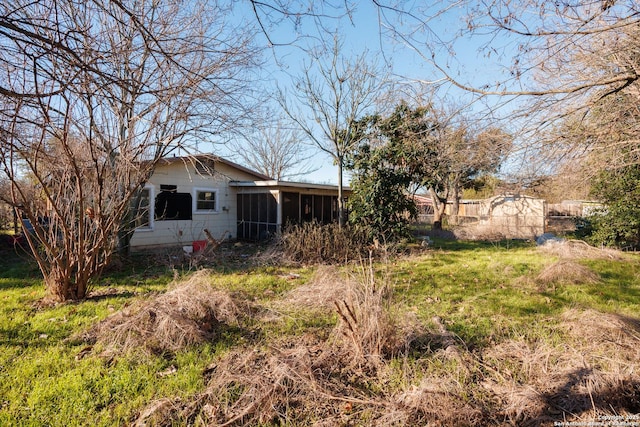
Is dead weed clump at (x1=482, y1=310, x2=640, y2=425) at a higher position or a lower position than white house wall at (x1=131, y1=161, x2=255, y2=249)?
lower

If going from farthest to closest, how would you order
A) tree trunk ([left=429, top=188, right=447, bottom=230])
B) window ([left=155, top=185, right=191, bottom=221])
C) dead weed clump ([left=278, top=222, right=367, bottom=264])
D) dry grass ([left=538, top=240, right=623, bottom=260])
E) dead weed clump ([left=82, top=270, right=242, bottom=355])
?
tree trunk ([left=429, top=188, right=447, bottom=230]) → window ([left=155, top=185, right=191, bottom=221]) → dry grass ([left=538, top=240, right=623, bottom=260]) → dead weed clump ([left=278, top=222, right=367, bottom=264]) → dead weed clump ([left=82, top=270, right=242, bottom=355])

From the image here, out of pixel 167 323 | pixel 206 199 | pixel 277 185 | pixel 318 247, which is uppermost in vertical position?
pixel 277 185

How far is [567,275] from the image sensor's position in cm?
668

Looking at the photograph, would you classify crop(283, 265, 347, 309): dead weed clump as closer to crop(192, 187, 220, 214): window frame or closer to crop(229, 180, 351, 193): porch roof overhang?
crop(229, 180, 351, 193): porch roof overhang

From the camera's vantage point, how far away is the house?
36.3 feet

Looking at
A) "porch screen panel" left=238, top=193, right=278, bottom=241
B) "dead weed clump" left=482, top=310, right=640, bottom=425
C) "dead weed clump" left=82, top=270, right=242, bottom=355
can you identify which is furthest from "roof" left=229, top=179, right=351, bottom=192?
"dead weed clump" left=482, top=310, right=640, bottom=425

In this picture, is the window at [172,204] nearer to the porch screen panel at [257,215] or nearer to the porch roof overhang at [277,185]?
the porch roof overhang at [277,185]

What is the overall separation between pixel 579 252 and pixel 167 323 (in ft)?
34.1

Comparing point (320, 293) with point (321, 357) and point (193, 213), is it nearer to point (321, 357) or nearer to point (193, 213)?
point (321, 357)

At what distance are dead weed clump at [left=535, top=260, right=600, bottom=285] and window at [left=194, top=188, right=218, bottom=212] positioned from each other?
34.8 feet

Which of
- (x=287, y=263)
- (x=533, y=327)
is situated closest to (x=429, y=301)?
(x=533, y=327)

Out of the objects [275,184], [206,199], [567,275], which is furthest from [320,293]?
[206,199]

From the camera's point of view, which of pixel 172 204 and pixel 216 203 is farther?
pixel 216 203

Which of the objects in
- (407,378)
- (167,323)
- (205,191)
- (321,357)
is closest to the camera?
(407,378)
